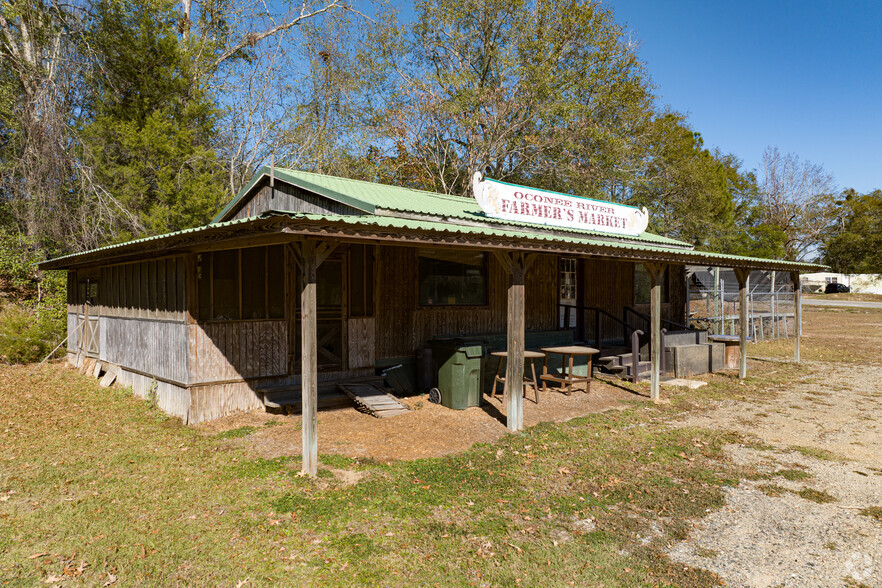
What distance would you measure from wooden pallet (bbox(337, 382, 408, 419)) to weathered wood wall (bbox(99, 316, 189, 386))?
249cm

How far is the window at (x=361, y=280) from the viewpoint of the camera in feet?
29.6

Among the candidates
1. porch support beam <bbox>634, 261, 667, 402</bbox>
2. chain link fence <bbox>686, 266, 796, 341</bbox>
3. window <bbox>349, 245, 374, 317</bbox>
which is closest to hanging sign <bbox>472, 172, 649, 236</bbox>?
porch support beam <bbox>634, 261, 667, 402</bbox>

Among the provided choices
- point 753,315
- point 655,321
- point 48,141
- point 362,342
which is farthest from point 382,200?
point 753,315

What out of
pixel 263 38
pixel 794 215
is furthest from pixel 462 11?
pixel 794 215

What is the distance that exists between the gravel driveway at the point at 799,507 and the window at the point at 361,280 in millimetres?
5643

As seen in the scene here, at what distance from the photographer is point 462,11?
24562 mm

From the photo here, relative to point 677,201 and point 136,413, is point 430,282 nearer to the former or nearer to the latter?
point 136,413

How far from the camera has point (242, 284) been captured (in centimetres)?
815

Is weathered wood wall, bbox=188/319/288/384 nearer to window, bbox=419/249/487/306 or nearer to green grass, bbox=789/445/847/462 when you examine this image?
window, bbox=419/249/487/306

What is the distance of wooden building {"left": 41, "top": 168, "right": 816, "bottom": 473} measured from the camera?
20.3 ft

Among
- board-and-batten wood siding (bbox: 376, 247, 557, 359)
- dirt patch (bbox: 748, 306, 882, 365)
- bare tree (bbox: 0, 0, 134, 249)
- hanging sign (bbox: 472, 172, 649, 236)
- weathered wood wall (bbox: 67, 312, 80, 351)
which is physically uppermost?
bare tree (bbox: 0, 0, 134, 249)

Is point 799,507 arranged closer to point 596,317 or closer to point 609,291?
point 596,317

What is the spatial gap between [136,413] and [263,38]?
2194 cm

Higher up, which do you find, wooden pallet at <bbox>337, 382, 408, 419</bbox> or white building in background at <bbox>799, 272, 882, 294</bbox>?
white building in background at <bbox>799, 272, 882, 294</bbox>
